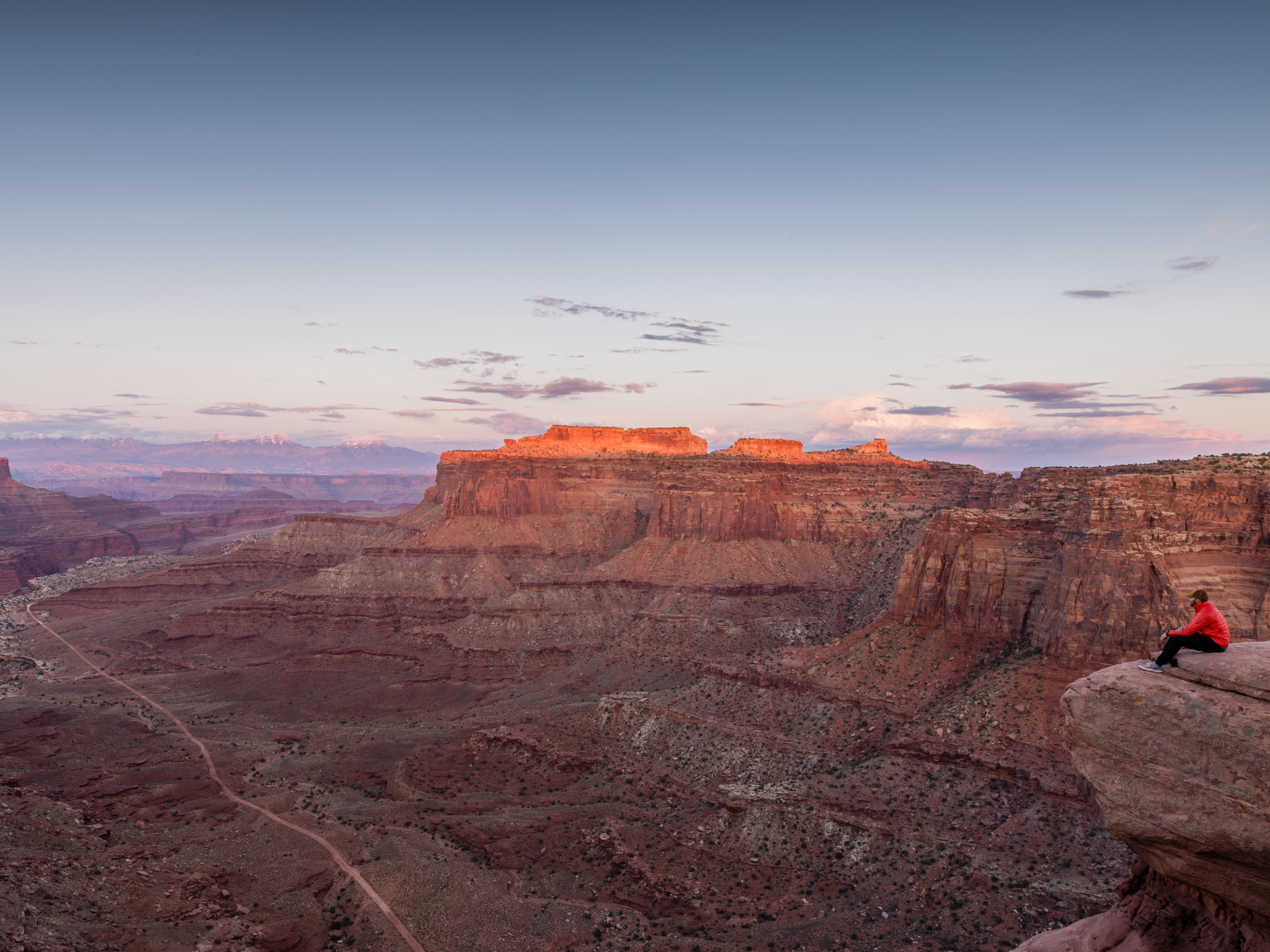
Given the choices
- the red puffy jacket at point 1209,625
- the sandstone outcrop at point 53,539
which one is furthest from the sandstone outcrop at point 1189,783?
the sandstone outcrop at point 53,539

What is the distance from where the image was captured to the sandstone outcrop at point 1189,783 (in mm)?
12055

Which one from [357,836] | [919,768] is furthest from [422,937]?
[919,768]

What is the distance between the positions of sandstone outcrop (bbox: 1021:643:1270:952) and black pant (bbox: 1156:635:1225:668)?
0.78 ft

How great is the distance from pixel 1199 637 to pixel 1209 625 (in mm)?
306

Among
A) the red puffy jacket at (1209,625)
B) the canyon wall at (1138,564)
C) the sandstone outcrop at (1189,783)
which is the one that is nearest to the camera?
the sandstone outcrop at (1189,783)

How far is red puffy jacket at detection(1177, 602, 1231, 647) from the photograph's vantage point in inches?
535

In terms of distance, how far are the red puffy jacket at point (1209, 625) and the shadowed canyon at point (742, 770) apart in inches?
23.9

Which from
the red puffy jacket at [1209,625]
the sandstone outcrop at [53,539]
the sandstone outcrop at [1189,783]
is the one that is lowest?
the sandstone outcrop at [53,539]

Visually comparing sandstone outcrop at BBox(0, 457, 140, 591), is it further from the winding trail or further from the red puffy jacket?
the red puffy jacket

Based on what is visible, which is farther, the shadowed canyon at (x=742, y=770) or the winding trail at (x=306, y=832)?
the winding trail at (x=306, y=832)

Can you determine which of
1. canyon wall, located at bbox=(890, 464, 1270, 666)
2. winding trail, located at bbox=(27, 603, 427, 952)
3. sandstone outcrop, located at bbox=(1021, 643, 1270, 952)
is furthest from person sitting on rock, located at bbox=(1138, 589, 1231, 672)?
winding trail, located at bbox=(27, 603, 427, 952)

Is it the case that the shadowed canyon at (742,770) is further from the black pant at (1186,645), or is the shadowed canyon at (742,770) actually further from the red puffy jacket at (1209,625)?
the red puffy jacket at (1209,625)

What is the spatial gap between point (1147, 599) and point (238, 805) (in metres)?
58.0

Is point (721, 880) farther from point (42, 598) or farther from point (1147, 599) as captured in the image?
point (42, 598)
